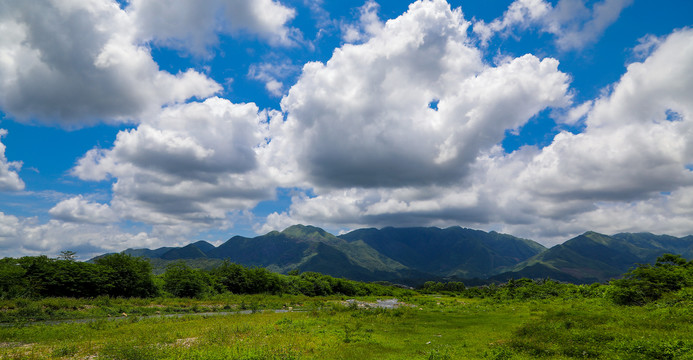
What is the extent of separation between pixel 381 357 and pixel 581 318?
2462 centimetres

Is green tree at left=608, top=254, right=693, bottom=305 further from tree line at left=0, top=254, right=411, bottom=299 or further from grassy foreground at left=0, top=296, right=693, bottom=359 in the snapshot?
tree line at left=0, top=254, right=411, bottom=299

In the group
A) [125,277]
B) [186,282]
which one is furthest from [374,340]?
[186,282]

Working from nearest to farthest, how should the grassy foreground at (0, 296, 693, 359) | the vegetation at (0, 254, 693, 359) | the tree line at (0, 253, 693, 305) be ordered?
the grassy foreground at (0, 296, 693, 359) → the vegetation at (0, 254, 693, 359) → the tree line at (0, 253, 693, 305)

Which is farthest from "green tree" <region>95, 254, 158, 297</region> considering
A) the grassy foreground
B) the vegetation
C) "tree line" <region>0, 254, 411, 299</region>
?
the grassy foreground

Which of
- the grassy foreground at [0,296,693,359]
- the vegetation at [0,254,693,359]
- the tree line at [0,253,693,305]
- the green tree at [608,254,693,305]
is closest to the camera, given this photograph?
the grassy foreground at [0,296,693,359]

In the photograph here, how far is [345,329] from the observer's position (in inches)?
1423

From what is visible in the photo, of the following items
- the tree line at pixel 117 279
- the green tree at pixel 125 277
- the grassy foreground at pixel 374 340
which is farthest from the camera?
the green tree at pixel 125 277

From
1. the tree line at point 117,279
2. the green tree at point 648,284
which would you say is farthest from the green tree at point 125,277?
the green tree at point 648,284

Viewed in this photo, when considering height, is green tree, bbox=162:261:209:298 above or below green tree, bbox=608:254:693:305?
below

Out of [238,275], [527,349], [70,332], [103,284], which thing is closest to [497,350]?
[527,349]

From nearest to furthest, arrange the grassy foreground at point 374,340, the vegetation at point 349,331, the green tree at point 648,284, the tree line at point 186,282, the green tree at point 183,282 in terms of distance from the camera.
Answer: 1. the grassy foreground at point 374,340
2. the vegetation at point 349,331
3. the green tree at point 648,284
4. the tree line at point 186,282
5. the green tree at point 183,282

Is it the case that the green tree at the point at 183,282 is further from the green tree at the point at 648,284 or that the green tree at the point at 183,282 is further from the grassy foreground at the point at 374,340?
the green tree at the point at 648,284

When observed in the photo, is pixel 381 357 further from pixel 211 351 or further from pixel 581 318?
pixel 581 318

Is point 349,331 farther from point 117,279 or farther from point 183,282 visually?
point 183,282
